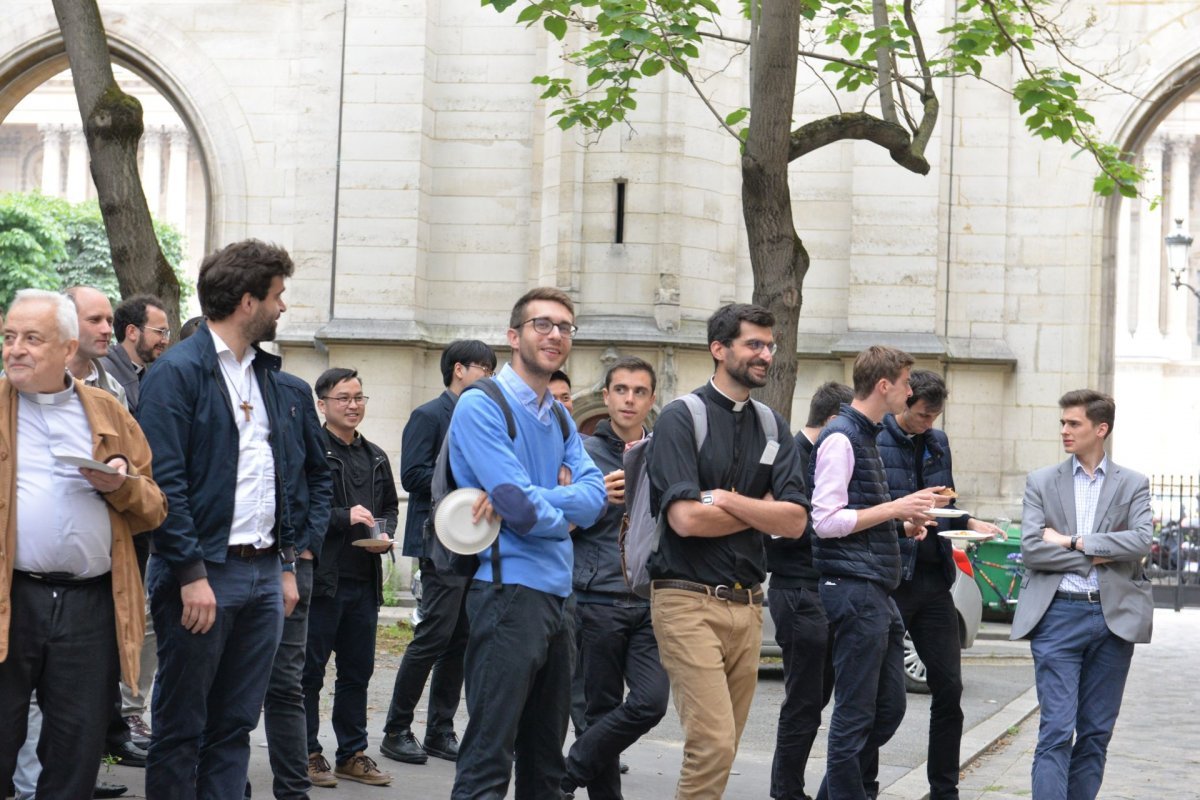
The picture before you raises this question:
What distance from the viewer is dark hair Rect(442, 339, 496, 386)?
884 cm

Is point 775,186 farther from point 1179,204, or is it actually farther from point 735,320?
point 1179,204

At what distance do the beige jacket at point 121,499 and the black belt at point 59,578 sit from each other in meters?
0.06

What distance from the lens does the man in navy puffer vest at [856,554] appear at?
7.11 meters

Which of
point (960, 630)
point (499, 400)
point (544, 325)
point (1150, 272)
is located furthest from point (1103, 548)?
point (1150, 272)

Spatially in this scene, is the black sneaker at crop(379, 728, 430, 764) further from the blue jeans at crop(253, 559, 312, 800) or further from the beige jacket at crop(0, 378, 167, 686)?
the beige jacket at crop(0, 378, 167, 686)

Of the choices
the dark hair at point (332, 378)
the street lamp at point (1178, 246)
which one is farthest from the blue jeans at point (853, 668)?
the street lamp at point (1178, 246)

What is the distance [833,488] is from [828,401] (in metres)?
1.42

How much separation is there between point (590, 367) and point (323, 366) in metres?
3.49

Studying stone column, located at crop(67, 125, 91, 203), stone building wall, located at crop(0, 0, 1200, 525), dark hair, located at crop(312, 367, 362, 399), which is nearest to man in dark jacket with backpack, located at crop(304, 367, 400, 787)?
dark hair, located at crop(312, 367, 362, 399)

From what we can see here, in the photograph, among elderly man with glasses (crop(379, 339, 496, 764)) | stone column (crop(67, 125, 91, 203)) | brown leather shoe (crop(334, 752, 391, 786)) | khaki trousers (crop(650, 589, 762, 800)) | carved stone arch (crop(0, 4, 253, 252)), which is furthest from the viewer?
stone column (crop(67, 125, 91, 203))

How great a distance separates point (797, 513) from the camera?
20.6 feet

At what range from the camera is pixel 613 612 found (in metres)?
7.47

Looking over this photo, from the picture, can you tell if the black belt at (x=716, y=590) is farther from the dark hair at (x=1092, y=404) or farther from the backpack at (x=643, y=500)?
the dark hair at (x=1092, y=404)

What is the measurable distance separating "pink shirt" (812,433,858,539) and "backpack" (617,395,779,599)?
0.59 metres
